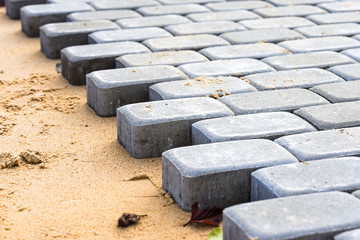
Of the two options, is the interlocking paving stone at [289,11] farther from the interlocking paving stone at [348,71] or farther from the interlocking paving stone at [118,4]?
the interlocking paving stone at [348,71]

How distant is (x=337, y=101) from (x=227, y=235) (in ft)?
3.93

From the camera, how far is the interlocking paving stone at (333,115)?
8.29 feet

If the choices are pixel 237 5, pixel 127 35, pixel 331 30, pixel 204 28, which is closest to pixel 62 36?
pixel 127 35

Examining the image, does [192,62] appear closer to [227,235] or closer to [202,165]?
[202,165]

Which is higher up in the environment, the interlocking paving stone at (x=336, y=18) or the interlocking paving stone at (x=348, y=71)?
the interlocking paving stone at (x=336, y=18)

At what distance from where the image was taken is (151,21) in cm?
417

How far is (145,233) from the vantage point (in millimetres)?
1997

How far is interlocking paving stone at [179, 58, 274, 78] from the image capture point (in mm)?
3139

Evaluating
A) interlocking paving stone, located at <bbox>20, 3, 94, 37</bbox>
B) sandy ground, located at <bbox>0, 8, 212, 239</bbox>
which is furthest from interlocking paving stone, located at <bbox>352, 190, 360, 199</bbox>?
interlocking paving stone, located at <bbox>20, 3, 94, 37</bbox>

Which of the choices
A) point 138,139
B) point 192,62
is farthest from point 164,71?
point 138,139

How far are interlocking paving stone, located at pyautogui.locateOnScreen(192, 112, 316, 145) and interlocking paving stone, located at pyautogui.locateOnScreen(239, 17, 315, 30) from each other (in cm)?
162

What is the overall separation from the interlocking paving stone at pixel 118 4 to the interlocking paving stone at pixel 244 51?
1.29m

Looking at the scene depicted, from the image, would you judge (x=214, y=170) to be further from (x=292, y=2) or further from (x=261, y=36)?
(x=292, y=2)

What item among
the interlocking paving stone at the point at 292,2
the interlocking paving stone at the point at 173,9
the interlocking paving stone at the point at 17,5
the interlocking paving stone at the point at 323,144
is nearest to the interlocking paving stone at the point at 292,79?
the interlocking paving stone at the point at 323,144
